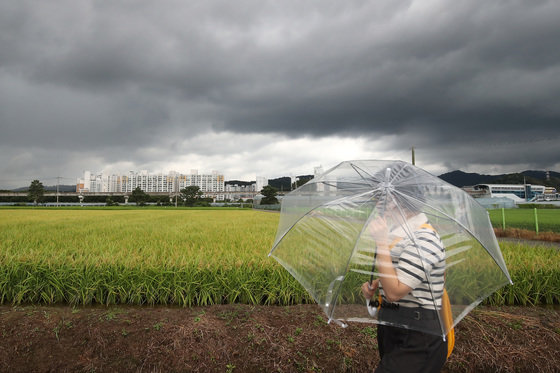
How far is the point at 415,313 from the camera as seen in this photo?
149 cm

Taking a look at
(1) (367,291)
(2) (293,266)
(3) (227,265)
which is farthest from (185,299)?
(1) (367,291)

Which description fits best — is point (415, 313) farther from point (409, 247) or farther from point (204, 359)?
point (204, 359)

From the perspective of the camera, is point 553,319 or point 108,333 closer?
point 108,333

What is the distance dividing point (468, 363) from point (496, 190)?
98.2 metres

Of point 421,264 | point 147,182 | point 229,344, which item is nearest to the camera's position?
point 421,264

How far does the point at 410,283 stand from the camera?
55.0 inches

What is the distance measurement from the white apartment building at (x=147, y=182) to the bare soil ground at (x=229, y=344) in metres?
157

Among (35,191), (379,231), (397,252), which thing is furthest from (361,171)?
(35,191)

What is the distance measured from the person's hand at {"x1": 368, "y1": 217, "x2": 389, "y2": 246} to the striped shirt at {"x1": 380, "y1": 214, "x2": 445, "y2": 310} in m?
0.06

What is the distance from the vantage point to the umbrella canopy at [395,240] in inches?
57.9

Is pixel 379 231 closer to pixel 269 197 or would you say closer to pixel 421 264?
pixel 421 264

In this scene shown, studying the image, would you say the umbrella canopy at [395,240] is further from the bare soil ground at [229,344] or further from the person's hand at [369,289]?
the bare soil ground at [229,344]

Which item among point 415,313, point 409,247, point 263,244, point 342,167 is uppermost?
point 342,167

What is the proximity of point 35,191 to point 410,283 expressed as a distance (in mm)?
89379
